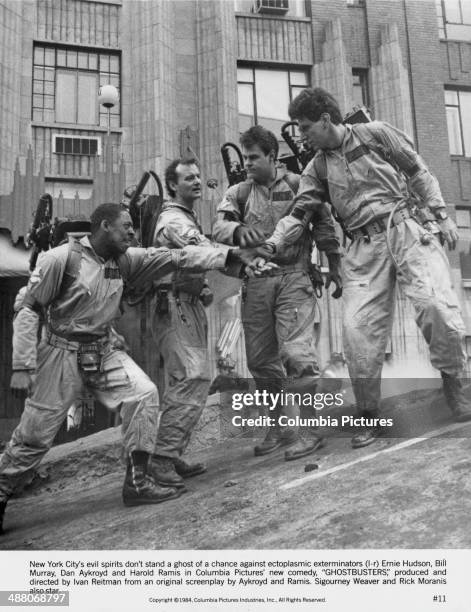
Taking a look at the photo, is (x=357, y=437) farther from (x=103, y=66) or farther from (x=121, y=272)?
(x=103, y=66)

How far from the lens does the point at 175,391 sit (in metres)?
3.36

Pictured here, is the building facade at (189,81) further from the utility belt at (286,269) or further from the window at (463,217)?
the utility belt at (286,269)

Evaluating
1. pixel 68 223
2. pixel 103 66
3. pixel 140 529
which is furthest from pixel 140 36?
pixel 140 529

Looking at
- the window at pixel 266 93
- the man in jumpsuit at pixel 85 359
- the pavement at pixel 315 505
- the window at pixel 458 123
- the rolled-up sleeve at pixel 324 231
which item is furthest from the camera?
the window at pixel 266 93

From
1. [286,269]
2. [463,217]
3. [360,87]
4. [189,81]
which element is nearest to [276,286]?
[286,269]

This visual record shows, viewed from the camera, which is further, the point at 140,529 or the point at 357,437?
the point at 357,437

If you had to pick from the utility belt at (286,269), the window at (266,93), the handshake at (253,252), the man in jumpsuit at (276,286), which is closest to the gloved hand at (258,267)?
the handshake at (253,252)

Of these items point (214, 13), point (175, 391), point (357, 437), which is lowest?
point (357, 437)

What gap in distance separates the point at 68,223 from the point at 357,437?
1.83 meters

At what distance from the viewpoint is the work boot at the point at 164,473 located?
3.24m

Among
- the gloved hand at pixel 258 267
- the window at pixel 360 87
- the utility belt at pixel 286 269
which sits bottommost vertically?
the gloved hand at pixel 258 267

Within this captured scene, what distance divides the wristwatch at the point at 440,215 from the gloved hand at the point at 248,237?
82 cm

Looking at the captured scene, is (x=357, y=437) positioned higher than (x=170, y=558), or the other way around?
(x=357, y=437)

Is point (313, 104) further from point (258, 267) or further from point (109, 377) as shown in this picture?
point (109, 377)
